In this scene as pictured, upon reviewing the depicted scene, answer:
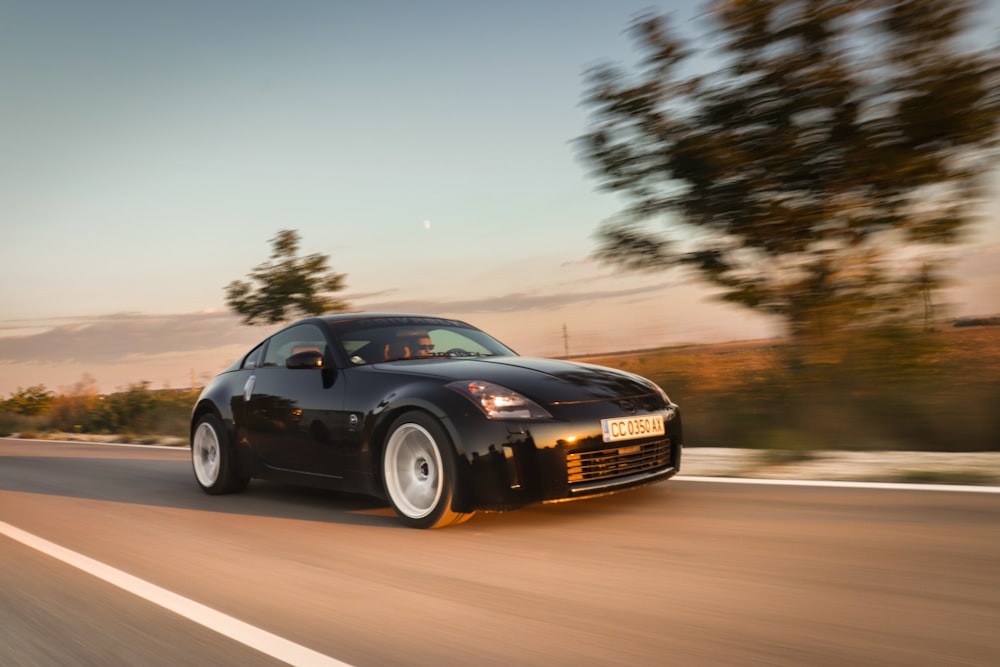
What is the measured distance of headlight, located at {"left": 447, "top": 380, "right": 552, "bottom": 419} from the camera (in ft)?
16.6

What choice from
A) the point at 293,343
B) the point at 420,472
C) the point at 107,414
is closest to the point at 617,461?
the point at 420,472

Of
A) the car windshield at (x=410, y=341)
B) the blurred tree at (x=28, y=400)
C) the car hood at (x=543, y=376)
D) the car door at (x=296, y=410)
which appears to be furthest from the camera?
the blurred tree at (x=28, y=400)

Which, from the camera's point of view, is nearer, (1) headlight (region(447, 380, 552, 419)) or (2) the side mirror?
(1) headlight (region(447, 380, 552, 419))

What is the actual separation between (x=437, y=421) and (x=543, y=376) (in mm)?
750

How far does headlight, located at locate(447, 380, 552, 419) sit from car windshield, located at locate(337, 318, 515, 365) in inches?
42.6

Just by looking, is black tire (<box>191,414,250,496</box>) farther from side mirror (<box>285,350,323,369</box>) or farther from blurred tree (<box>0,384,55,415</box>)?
blurred tree (<box>0,384,55,415</box>)

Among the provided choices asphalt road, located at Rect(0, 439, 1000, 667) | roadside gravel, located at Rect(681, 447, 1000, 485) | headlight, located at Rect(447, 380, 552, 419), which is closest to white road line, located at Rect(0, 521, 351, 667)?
asphalt road, located at Rect(0, 439, 1000, 667)

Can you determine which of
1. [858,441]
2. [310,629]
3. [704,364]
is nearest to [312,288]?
[704,364]

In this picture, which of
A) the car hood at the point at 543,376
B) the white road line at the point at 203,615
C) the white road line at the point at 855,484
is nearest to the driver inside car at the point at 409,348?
the car hood at the point at 543,376

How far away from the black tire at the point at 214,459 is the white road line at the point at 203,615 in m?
1.70

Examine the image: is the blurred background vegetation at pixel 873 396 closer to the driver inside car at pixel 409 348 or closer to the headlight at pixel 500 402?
the driver inside car at pixel 409 348

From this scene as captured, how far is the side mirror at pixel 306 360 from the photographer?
19.8 feet

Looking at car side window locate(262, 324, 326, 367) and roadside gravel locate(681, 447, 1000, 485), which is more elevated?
car side window locate(262, 324, 326, 367)

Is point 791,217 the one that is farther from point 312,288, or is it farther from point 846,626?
point 312,288
